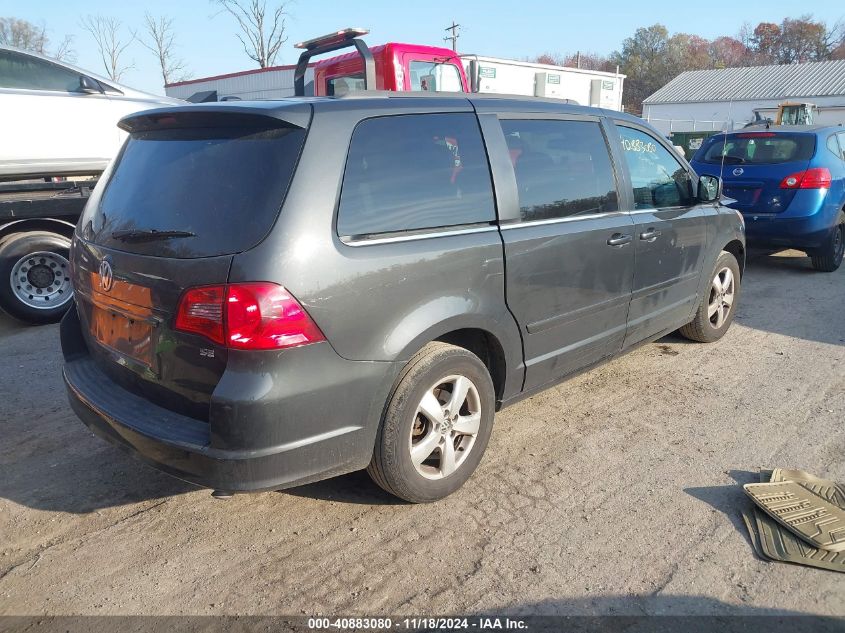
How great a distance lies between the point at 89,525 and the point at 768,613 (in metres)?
2.84

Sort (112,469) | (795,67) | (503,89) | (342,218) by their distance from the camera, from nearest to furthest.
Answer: (342,218) < (112,469) < (503,89) < (795,67)

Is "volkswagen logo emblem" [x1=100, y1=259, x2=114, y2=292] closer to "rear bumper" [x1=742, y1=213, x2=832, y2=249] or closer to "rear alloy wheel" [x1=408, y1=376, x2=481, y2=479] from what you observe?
"rear alloy wheel" [x1=408, y1=376, x2=481, y2=479]

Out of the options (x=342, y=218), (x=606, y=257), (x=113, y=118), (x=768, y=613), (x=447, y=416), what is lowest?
(x=768, y=613)

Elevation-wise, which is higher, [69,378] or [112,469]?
[69,378]

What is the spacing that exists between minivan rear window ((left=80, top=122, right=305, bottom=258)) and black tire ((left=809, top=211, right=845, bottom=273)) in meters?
7.41

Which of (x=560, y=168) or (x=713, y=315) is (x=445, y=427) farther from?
(x=713, y=315)

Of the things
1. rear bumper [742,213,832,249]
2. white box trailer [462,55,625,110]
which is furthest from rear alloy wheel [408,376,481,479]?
white box trailer [462,55,625,110]

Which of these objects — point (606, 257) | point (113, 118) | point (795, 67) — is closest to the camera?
point (606, 257)

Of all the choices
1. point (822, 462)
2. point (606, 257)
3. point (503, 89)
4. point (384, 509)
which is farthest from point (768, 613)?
point (503, 89)

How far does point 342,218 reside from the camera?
8.54 feet

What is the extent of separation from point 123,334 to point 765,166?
749 cm

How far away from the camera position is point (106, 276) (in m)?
2.81

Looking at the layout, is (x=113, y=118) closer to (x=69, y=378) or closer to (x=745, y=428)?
(x=69, y=378)

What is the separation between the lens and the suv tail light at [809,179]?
747 cm
